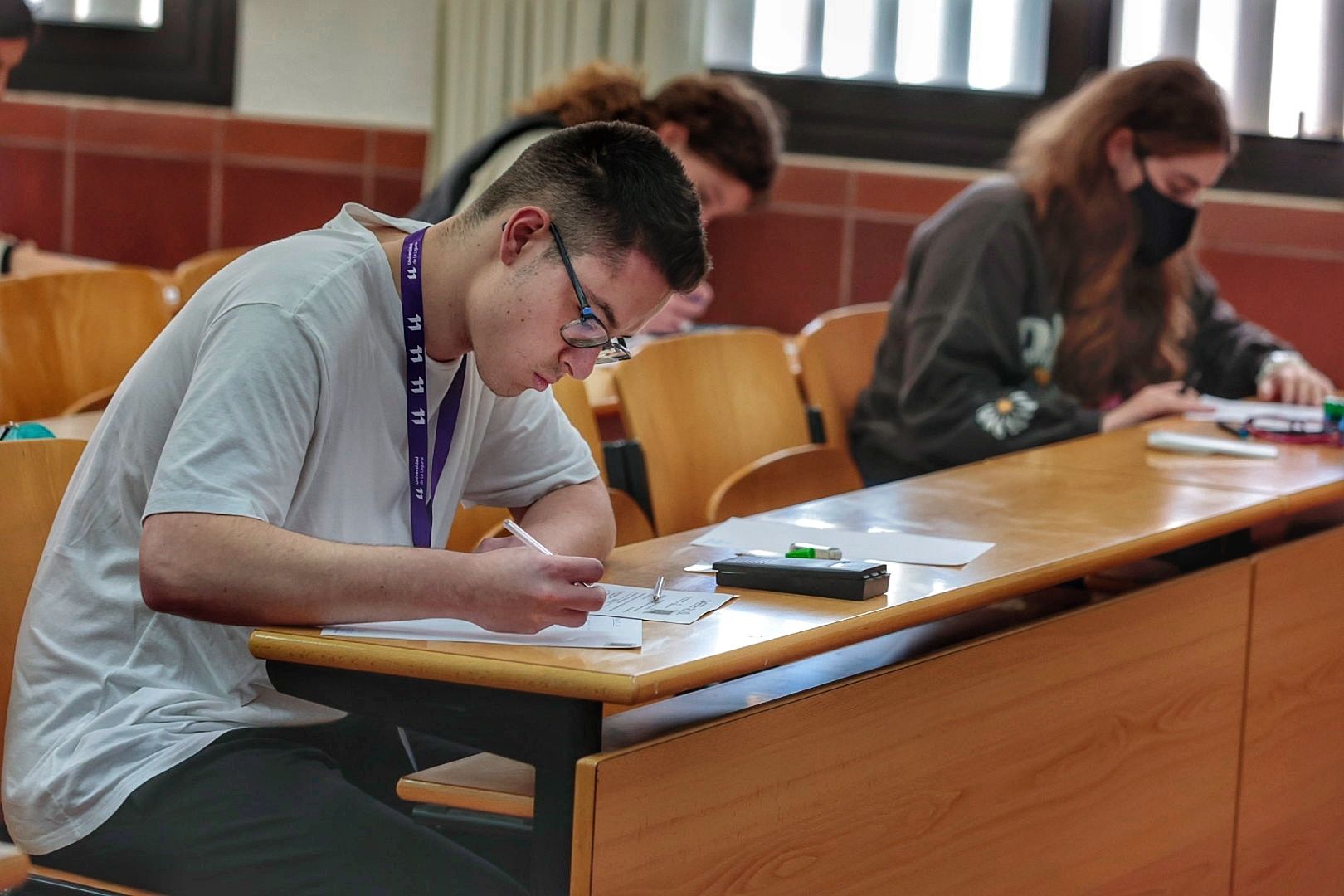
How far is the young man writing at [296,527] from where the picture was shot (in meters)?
1.44

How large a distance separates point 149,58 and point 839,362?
121 inches

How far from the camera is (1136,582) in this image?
236 centimetres

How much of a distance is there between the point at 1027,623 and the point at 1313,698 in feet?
2.58

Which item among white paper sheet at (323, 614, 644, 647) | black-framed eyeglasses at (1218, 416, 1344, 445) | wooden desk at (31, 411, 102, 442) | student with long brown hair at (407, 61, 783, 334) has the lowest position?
white paper sheet at (323, 614, 644, 647)

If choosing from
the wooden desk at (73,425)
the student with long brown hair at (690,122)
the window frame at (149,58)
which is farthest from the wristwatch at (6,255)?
the wooden desk at (73,425)

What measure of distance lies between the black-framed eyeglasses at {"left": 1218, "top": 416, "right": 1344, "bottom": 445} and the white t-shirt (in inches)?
74.0

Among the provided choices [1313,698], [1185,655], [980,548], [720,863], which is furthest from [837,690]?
[1313,698]

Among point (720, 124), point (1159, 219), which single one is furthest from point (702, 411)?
point (1159, 219)

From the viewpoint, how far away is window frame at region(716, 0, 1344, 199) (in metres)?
4.52

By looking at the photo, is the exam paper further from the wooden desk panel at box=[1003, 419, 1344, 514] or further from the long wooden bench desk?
the wooden desk panel at box=[1003, 419, 1344, 514]

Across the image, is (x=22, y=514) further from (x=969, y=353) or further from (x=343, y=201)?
(x=343, y=201)

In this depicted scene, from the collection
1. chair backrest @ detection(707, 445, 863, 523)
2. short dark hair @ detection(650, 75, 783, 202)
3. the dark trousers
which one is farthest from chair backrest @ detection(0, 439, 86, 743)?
short dark hair @ detection(650, 75, 783, 202)

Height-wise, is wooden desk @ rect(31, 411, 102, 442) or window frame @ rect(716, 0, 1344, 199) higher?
window frame @ rect(716, 0, 1344, 199)

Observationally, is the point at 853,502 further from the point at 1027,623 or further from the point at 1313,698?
the point at 1313,698
